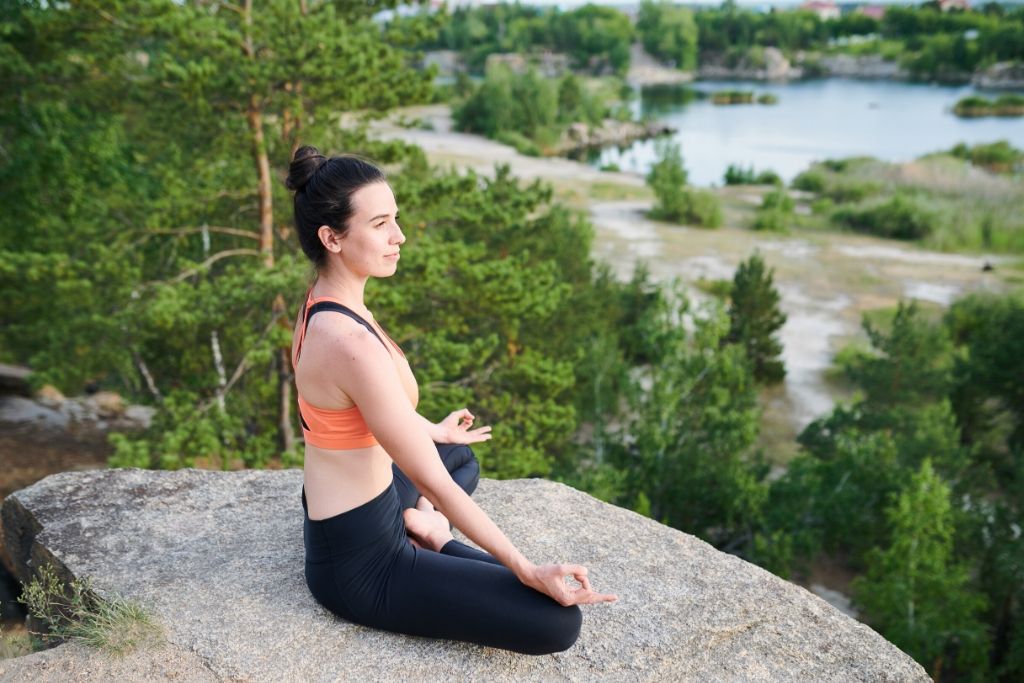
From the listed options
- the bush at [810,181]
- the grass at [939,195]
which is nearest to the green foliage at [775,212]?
the grass at [939,195]

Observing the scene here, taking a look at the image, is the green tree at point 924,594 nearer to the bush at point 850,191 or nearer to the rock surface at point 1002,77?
the bush at point 850,191

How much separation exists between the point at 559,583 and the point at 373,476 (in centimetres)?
75

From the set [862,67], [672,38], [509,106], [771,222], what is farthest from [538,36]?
[771,222]

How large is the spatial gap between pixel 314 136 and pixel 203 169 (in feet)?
4.50

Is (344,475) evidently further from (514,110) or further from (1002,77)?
(1002,77)

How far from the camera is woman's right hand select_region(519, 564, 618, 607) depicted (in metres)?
2.87

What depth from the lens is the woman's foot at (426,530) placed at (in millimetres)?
3387

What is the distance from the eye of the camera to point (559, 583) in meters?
2.89

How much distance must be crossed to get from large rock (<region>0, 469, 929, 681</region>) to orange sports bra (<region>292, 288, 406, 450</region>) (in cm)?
78

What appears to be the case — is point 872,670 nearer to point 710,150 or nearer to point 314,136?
point 314,136

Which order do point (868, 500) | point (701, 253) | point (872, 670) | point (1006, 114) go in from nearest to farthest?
1. point (872, 670)
2. point (868, 500)
3. point (701, 253)
4. point (1006, 114)

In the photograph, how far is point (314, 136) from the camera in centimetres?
1056

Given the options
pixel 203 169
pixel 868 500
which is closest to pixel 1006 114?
pixel 868 500

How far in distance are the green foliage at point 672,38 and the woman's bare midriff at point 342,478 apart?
333 feet
